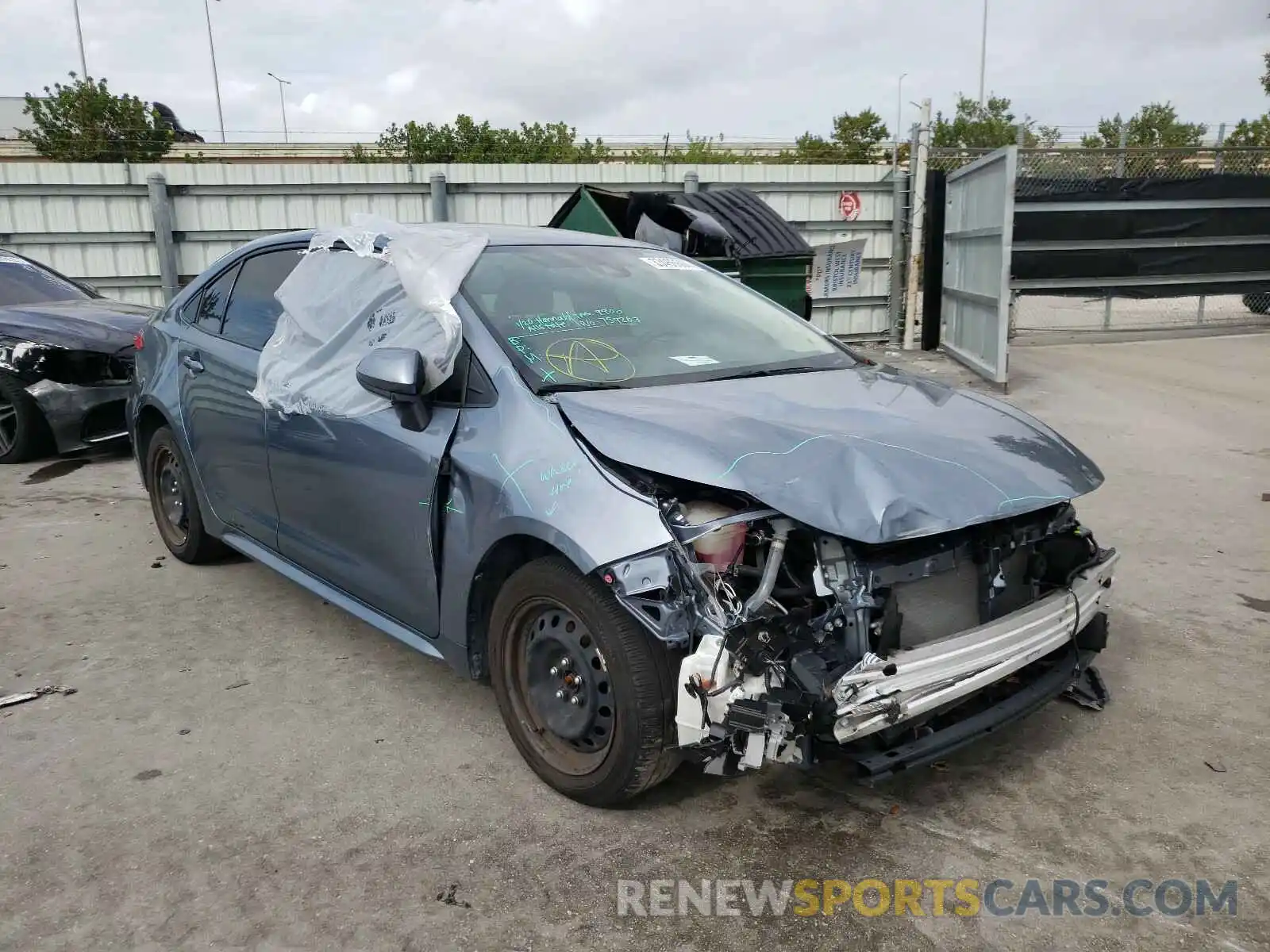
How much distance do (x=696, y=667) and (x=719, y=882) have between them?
1.98 ft

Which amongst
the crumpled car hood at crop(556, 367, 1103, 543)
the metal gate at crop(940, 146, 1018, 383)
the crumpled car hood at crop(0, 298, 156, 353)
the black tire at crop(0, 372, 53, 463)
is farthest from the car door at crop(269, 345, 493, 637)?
the metal gate at crop(940, 146, 1018, 383)

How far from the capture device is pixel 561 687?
2.81 m

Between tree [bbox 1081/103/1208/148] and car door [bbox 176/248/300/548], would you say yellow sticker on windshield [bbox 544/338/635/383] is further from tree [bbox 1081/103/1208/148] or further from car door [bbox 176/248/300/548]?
tree [bbox 1081/103/1208/148]

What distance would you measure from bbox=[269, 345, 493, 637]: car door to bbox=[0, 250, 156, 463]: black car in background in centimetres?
415

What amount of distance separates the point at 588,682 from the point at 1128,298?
Answer: 12.4 metres

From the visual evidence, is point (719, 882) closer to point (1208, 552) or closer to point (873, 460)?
point (873, 460)

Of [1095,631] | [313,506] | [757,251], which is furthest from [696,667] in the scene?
[757,251]

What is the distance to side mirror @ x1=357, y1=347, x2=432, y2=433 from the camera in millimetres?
2941

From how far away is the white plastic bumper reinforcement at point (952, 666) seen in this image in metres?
2.35

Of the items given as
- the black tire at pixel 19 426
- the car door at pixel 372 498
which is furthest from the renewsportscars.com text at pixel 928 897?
the black tire at pixel 19 426

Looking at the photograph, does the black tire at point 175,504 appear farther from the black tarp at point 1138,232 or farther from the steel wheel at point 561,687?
the black tarp at point 1138,232

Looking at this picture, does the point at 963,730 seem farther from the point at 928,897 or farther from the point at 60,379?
the point at 60,379

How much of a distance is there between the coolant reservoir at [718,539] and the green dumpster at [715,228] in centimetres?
592

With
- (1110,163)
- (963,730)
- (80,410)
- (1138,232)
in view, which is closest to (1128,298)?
(1138,232)
